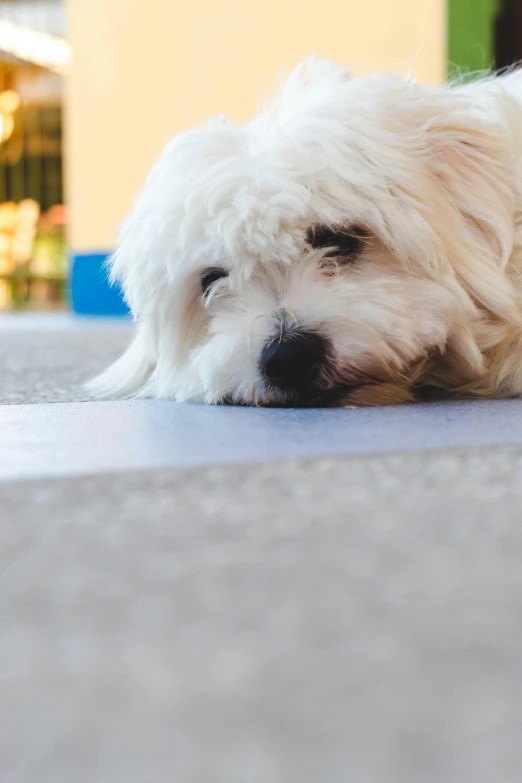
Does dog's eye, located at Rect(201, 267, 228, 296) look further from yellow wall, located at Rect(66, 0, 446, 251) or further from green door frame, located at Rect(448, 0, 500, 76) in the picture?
green door frame, located at Rect(448, 0, 500, 76)

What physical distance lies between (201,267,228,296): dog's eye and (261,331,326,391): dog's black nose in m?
0.19

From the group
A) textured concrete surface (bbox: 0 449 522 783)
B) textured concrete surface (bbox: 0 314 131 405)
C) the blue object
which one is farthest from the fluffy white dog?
the blue object

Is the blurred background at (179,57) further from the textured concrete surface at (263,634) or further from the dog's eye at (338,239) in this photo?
the textured concrete surface at (263,634)

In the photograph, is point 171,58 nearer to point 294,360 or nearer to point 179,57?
point 179,57

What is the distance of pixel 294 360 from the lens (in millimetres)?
1424

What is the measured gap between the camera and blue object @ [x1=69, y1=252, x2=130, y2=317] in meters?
6.24

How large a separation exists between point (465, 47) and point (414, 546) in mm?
4528

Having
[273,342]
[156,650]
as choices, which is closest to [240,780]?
[156,650]

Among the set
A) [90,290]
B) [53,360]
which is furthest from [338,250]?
[90,290]

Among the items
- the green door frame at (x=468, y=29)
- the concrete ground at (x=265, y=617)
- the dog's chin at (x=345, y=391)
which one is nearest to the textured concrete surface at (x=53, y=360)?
the dog's chin at (x=345, y=391)

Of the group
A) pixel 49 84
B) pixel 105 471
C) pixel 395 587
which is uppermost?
pixel 395 587

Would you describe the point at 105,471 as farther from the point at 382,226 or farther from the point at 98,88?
the point at 98,88

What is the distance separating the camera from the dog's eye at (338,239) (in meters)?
1.51

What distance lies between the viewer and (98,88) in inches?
234
